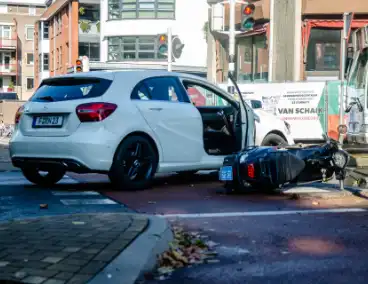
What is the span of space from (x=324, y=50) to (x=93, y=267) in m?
24.0

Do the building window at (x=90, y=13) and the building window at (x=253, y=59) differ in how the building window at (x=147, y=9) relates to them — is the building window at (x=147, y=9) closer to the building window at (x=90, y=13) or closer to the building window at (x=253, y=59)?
the building window at (x=90, y=13)

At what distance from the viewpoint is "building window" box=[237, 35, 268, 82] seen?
95.2ft

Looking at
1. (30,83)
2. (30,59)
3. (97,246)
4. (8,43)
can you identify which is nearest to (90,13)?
(8,43)

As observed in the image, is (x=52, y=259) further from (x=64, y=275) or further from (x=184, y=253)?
(x=184, y=253)

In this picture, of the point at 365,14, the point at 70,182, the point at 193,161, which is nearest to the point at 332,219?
the point at 193,161

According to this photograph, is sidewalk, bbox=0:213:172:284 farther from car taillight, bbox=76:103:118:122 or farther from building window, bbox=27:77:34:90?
building window, bbox=27:77:34:90

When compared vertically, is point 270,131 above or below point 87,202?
above

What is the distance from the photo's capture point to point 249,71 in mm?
30438

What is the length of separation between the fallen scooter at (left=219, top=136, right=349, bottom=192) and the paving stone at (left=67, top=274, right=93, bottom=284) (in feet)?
15.6

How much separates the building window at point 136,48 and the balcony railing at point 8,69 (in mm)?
35947

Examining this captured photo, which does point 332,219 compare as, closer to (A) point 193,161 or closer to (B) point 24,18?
(A) point 193,161

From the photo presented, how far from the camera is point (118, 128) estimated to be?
916cm

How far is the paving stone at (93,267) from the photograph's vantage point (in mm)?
4391

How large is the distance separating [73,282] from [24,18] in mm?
82813
